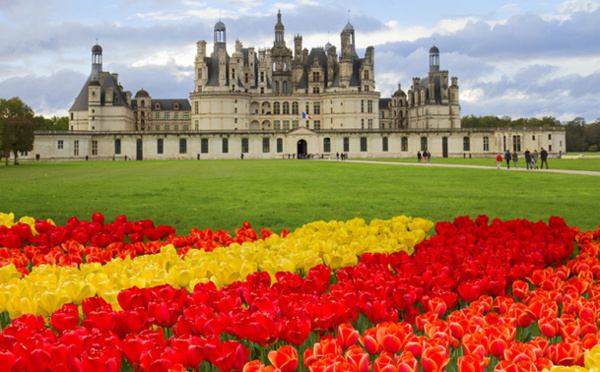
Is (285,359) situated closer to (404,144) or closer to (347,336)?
(347,336)

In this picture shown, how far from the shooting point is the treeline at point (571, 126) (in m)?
108

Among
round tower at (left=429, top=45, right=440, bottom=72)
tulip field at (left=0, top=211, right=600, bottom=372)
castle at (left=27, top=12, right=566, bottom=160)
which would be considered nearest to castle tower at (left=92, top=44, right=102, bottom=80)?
castle at (left=27, top=12, right=566, bottom=160)

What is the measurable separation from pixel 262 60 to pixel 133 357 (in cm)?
8681

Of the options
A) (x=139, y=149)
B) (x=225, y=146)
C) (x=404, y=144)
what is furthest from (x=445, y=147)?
(x=139, y=149)

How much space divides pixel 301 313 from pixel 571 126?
12801 cm

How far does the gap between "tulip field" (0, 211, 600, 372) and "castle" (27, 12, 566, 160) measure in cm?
6982

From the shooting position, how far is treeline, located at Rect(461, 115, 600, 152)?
355 feet

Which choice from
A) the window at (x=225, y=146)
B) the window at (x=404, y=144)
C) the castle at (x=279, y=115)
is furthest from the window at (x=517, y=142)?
the window at (x=225, y=146)

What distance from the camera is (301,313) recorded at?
310cm

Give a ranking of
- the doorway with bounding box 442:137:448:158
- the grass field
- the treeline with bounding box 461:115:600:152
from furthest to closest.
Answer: the treeline with bounding box 461:115:600:152 → the doorway with bounding box 442:137:448:158 → the grass field

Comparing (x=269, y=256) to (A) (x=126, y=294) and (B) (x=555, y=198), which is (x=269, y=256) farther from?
(B) (x=555, y=198)

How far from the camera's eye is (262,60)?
86688 mm

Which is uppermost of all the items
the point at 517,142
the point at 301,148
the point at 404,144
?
the point at 404,144

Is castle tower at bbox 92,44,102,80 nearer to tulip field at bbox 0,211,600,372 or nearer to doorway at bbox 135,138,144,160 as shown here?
doorway at bbox 135,138,144,160
